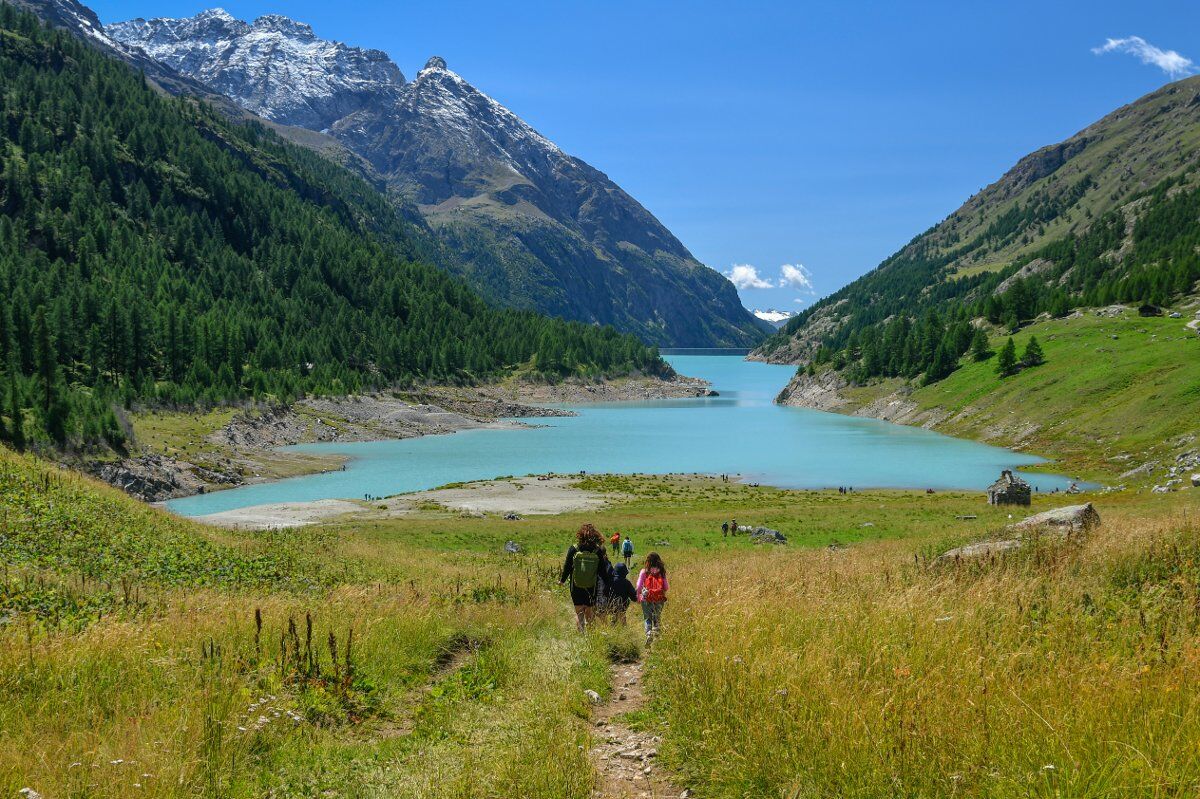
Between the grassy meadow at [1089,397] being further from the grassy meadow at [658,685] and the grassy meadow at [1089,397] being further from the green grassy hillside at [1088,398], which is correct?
the grassy meadow at [658,685]

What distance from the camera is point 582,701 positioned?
30.0ft

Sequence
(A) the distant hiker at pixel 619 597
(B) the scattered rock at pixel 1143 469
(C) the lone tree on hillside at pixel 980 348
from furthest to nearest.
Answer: (C) the lone tree on hillside at pixel 980 348
(B) the scattered rock at pixel 1143 469
(A) the distant hiker at pixel 619 597

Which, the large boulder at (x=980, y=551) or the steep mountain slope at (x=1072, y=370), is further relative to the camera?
the steep mountain slope at (x=1072, y=370)

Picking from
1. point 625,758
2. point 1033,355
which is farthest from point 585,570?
point 1033,355

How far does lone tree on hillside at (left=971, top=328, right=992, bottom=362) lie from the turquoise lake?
2317cm

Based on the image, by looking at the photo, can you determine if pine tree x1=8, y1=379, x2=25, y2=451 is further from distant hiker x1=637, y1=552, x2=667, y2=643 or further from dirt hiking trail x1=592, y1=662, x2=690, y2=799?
dirt hiking trail x1=592, y1=662, x2=690, y2=799

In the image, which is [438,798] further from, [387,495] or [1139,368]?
[1139,368]

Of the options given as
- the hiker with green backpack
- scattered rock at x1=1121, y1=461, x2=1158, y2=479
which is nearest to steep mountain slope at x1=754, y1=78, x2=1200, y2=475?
scattered rock at x1=1121, y1=461, x2=1158, y2=479

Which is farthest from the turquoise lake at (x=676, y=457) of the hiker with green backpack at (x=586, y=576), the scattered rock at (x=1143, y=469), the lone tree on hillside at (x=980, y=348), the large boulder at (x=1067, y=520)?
the hiker with green backpack at (x=586, y=576)

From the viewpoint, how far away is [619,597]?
15211mm

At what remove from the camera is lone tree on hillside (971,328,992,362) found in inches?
5231

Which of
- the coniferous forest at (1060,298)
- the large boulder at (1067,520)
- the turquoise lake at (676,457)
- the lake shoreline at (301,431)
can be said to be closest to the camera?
the large boulder at (1067,520)

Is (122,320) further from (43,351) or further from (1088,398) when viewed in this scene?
(1088,398)

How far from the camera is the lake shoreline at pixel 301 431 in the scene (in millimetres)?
73125
